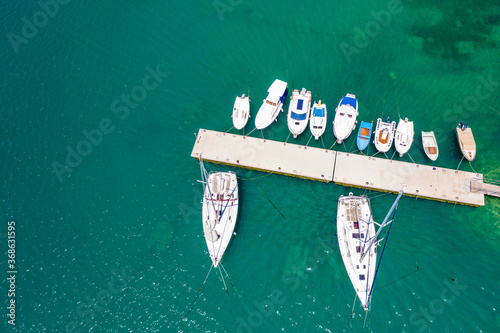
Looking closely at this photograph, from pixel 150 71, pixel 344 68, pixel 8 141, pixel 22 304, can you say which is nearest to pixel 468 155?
pixel 344 68

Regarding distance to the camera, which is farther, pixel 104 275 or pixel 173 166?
pixel 173 166

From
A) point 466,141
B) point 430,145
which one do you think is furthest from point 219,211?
point 466,141

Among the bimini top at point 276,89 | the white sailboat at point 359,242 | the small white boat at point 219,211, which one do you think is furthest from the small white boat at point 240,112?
the white sailboat at point 359,242

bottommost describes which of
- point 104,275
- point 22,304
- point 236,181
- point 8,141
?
point 22,304

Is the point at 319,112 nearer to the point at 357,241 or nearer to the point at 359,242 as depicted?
the point at 357,241

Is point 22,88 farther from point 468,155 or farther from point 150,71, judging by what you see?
point 468,155
